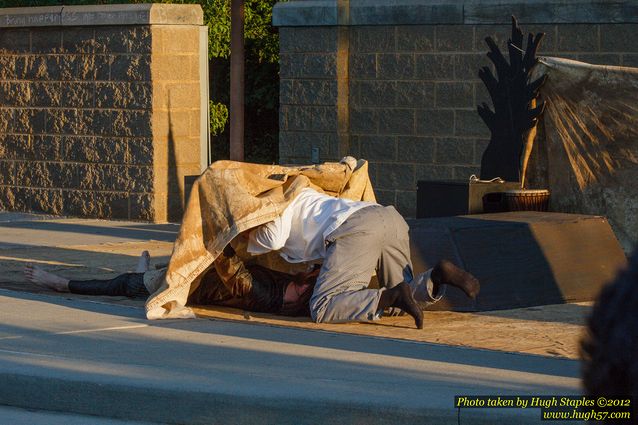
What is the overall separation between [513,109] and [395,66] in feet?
12.4

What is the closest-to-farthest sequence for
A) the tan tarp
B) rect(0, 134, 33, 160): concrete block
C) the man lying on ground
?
the man lying on ground
the tan tarp
rect(0, 134, 33, 160): concrete block

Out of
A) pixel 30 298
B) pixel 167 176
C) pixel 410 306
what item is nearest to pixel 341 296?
pixel 410 306

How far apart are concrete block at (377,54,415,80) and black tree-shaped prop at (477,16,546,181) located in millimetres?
3470

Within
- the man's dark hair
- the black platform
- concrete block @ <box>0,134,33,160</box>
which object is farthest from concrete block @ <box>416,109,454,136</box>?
the man's dark hair

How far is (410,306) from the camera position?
6391 mm

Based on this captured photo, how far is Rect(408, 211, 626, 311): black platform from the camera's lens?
7418 millimetres

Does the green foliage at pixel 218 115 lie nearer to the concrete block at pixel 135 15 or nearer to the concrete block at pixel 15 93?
the concrete block at pixel 15 93

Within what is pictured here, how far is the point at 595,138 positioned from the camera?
31.1ft

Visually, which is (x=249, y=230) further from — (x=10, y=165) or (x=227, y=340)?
(x=10, y=165)

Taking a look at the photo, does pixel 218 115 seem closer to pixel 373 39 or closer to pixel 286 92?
pixel 286 92

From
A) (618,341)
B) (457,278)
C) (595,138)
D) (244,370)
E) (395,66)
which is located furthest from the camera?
(395,66)

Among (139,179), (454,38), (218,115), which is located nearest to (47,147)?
(139,179)

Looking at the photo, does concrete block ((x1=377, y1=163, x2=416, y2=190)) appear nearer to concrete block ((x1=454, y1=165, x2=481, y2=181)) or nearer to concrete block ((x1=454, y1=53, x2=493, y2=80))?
concrete block ((x1=454, y1=165, x2=481, y2=181))

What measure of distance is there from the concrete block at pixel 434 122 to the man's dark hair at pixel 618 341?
11.6 metres
